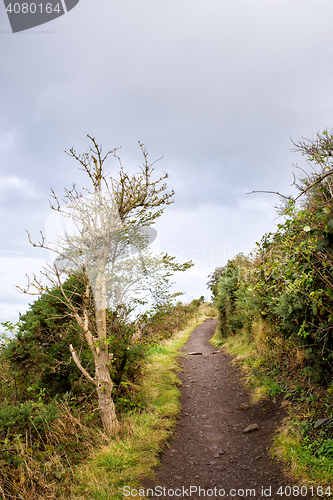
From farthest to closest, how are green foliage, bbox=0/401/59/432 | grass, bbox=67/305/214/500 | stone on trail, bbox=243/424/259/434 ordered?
stone on trail, bbox=243/424/259/434 < green foliage, bbox=0/401/59/432 < grass, bbox=67/305/214/500

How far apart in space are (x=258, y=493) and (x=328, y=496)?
1.04 meters

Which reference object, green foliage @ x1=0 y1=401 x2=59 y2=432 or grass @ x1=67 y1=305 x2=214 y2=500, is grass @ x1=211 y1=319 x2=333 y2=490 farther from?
green foliage @ x1=0 y1=401 x2=59 y2=432

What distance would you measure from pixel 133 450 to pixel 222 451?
166 cm

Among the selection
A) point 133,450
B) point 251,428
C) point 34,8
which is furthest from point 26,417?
point 34,8

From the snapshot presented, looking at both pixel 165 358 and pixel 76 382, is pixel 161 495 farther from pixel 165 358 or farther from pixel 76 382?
pixel 165 358

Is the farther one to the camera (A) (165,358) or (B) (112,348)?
(A) (165,358)

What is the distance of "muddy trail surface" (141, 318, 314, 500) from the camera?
13.1 feet

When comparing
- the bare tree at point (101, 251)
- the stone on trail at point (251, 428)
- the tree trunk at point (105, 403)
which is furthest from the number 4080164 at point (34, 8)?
the stone on trail at point (251, 428)

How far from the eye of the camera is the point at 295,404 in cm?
525

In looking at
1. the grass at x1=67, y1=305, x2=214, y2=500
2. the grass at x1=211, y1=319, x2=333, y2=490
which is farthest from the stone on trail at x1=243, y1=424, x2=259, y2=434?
the grass at x1=67, y1=305, x2=214, y2=500

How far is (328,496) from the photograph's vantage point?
325 cm

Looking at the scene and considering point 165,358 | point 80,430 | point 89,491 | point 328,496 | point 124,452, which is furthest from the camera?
point 165,358

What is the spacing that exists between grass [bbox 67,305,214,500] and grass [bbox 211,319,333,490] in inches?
80.2

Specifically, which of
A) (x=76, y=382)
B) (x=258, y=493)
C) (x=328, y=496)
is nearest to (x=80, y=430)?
(x=76, y=382)
